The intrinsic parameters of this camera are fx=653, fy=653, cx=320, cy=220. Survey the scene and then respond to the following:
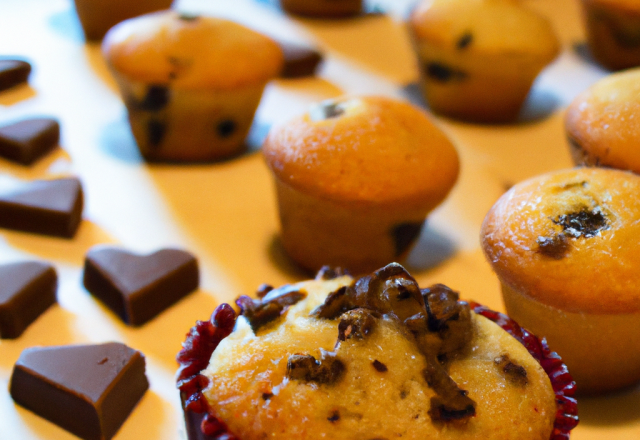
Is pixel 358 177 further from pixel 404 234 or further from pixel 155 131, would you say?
pixel 155 131

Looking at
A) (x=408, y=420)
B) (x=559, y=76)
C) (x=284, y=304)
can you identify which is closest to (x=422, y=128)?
(x=284, y=304)

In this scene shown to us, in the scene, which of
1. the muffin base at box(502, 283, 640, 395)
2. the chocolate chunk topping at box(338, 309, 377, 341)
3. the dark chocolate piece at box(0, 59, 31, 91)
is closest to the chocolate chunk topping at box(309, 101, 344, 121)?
the muffin base at box(502, 283, 640, 395)

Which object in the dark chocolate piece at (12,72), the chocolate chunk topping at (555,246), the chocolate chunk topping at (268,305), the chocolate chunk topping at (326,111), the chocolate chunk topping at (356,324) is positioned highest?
the chocolate chunk topping at (356,324)

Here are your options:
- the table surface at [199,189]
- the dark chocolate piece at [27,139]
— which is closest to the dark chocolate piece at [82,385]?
the table surface at [199,189]

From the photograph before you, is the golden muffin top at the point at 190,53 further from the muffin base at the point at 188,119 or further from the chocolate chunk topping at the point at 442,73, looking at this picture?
the chocolate chunk topping at the point at 442,73

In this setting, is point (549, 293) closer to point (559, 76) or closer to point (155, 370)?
point (155, 370)

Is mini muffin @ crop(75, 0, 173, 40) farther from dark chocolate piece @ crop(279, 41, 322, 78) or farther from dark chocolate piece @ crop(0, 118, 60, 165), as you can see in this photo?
dark chocolate piece @ crop(0, 118, 60, 165)
